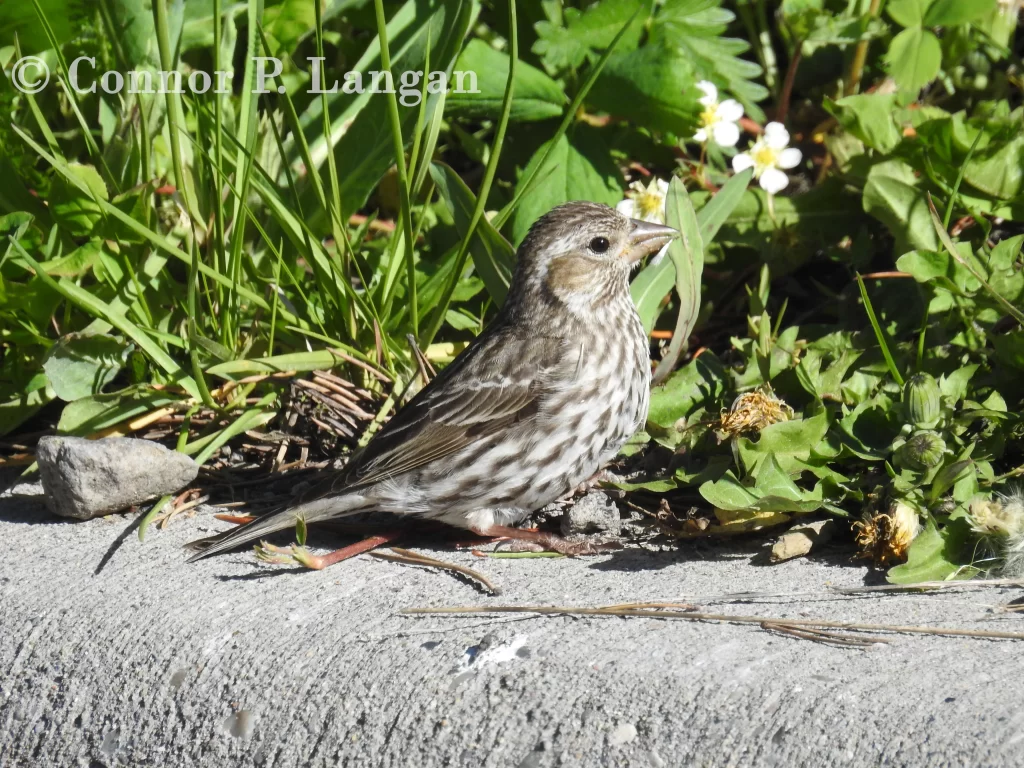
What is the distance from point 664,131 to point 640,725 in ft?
8.27

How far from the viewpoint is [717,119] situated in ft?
13.4

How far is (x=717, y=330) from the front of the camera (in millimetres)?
4230

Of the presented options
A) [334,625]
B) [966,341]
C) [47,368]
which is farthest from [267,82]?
[966,341]

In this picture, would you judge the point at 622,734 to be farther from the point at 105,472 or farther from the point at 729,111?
the point at 729,111

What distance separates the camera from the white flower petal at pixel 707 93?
4.02 meters

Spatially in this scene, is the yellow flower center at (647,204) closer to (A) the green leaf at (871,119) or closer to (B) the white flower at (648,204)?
(B) the white flower at (648,204)

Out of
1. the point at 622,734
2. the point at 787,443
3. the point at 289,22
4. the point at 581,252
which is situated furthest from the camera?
the point at 289,22

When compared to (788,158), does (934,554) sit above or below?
below

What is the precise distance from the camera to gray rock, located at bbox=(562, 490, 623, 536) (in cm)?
329

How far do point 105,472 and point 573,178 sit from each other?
1.92 m

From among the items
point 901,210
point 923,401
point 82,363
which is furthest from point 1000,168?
point 82,363

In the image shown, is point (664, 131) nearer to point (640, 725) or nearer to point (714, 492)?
point (714, 492)

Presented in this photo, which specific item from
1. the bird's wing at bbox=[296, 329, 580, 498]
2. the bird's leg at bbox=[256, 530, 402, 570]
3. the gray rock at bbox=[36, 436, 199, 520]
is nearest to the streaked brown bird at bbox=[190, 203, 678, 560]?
the bird's wing at bbox=[296, 329, 580, 498]

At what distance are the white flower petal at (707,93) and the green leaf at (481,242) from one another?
908mm
